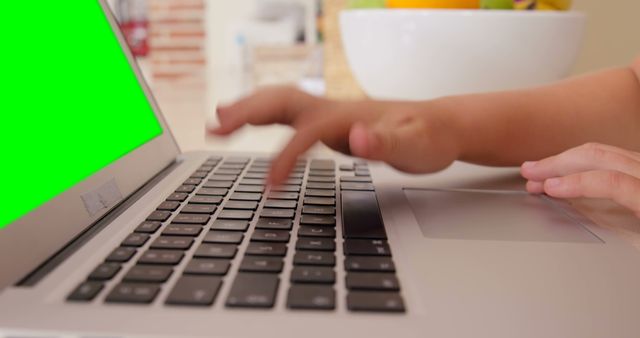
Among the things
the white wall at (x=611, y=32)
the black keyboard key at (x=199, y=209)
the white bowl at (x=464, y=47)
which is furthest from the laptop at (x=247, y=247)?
the white wall at (x=611, y=32)

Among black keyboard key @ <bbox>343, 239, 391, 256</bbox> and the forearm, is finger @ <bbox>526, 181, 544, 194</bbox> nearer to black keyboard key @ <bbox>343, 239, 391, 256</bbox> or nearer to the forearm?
the forearm

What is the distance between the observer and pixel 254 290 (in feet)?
0.84

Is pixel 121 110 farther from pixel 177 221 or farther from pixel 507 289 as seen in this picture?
pixel 507 289

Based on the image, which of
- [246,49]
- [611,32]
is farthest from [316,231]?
[246,49]

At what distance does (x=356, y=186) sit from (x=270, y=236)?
171 millimetres

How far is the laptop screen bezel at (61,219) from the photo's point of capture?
274 mm

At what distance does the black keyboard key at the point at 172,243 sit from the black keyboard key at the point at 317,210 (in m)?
0.10

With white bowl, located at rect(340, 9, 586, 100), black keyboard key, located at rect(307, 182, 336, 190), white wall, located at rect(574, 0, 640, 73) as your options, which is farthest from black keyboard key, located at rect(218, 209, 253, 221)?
white wall, located at rect(574, 0, 640, 73)

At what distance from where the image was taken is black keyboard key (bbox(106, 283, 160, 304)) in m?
0.25

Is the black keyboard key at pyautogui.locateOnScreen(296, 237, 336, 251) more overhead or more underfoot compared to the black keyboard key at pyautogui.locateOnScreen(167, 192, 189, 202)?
more overhead

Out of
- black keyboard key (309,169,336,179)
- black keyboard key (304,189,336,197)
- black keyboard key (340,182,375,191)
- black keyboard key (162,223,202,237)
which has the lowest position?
black keyboard key (309,169,336,179)

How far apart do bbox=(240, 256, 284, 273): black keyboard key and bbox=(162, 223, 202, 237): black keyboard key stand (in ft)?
0.20

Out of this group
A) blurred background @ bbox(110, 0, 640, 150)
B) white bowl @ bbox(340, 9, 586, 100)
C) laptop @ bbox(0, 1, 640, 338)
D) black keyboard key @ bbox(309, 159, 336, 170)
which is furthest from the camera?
blurred background @ bbox(110, 0, 640, 150)

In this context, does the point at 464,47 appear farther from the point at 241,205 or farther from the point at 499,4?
the point at 241,205
